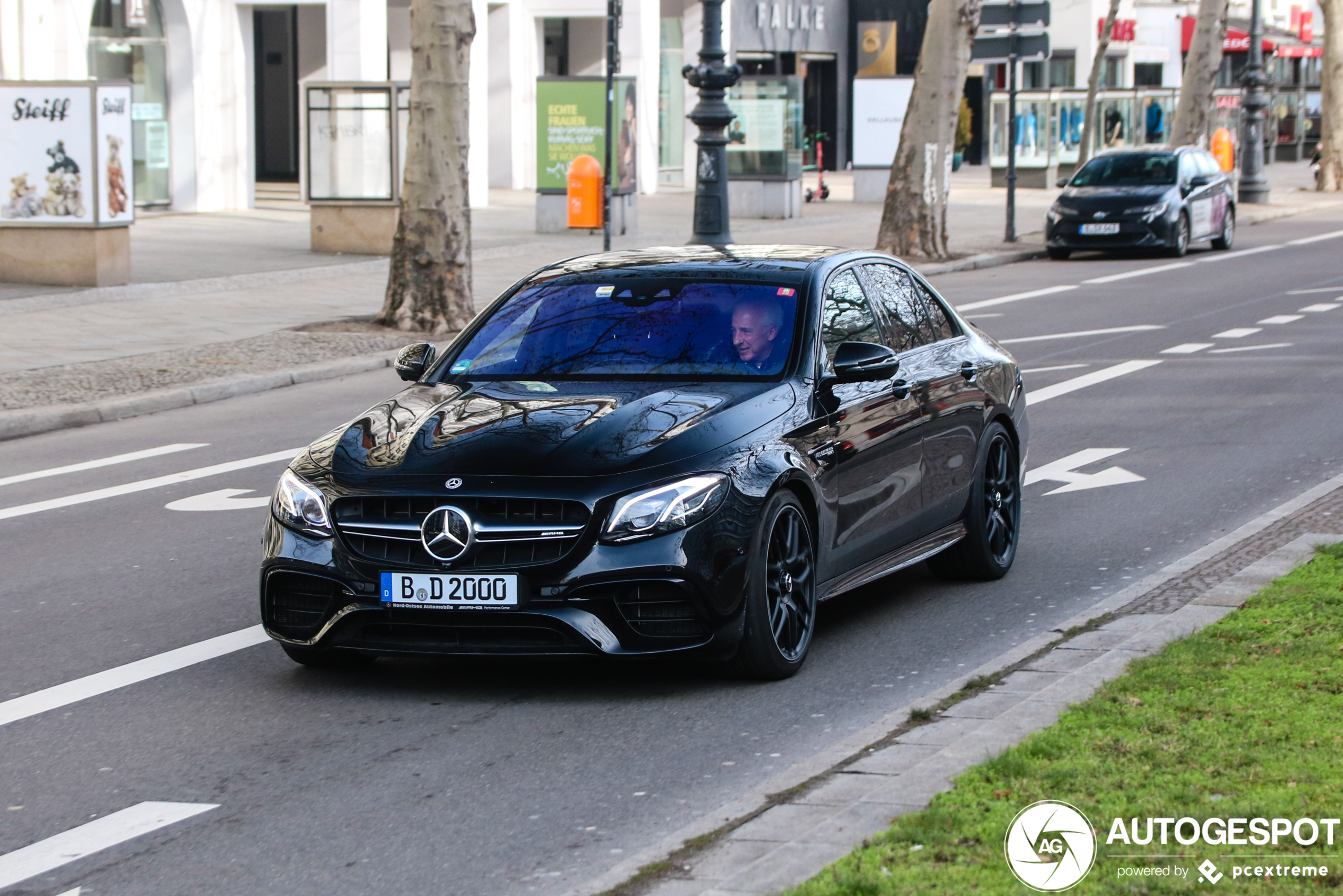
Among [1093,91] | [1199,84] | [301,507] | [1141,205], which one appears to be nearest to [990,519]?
[301,507]

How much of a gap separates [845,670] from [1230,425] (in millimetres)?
6882

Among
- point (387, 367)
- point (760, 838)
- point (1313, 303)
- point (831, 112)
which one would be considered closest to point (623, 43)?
point (831, 112)

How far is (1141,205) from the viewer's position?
2883 centimetres

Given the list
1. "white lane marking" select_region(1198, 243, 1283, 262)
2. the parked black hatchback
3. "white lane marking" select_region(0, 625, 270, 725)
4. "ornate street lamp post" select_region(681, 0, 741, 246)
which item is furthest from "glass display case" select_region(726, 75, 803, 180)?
"white lane marking" select_region(0, 625, 270, 725)

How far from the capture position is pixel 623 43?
43969 millimetres

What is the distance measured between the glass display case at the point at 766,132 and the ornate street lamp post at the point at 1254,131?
1157cm

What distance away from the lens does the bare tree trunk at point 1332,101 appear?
48438 millimetres

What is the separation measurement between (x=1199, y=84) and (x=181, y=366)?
28.7 meters

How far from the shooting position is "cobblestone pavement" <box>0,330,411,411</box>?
1459cm

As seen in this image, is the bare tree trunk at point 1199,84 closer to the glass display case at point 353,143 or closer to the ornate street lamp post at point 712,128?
the ornate street lamp post at point 712,128

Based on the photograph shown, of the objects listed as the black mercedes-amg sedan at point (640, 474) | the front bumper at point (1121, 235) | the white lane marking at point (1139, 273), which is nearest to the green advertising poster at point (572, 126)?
the front bumper at point (1121, 235)

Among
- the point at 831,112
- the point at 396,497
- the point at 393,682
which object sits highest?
the point at 831,112

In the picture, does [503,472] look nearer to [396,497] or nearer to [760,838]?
[396,497]

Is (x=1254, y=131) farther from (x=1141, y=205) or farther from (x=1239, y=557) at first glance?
(x=1239, y=557)
